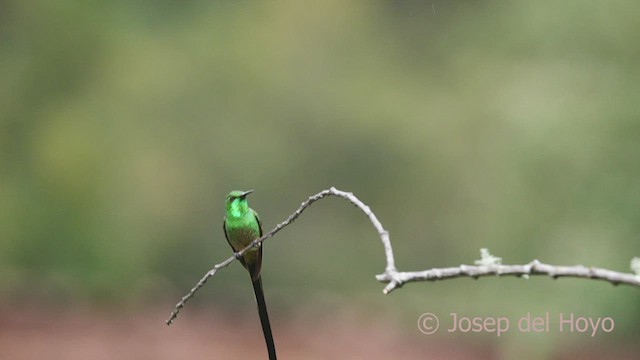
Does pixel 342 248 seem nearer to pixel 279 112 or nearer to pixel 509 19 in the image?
pixel 279 112

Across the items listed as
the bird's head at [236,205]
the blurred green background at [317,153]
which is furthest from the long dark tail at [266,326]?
the blurred green background at [317,153]

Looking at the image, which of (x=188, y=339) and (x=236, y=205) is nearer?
(x=236, y=205)

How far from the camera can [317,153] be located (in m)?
3.33

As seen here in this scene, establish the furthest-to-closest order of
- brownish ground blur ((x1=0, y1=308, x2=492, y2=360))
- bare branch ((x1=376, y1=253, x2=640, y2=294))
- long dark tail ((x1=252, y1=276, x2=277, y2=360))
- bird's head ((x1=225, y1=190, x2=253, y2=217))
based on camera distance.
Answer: brownish ground blur ((x1=0, y1=308, x2=492, y2=360)) → bird's head ((x1=225, y1=190, x2=253, y2=217)) → long dark tail ((x1=252, y1=276, x2=277, y2=360)) → bare branch ((x1=376, y1=253, x2=640, y2=294))

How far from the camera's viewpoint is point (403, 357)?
3.21 metres

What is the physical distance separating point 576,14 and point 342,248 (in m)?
1.37

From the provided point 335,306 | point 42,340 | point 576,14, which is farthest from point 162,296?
point 576,14

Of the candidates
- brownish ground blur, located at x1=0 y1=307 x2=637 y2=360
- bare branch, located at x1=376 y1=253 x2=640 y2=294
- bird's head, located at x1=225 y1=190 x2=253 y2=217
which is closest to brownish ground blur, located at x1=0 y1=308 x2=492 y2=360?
brownish ground blur, located at x1=0 y1=307 x2=637 y2=360

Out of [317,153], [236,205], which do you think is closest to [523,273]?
[236,205]

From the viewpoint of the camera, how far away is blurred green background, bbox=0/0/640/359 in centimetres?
324

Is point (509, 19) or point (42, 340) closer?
point (42, 340)

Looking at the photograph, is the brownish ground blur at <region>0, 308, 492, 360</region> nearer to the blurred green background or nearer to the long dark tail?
the blurred green background

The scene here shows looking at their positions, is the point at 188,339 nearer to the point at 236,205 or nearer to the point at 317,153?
the point at 317,153

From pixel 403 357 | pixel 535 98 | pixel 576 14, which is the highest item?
pixel 576 14
